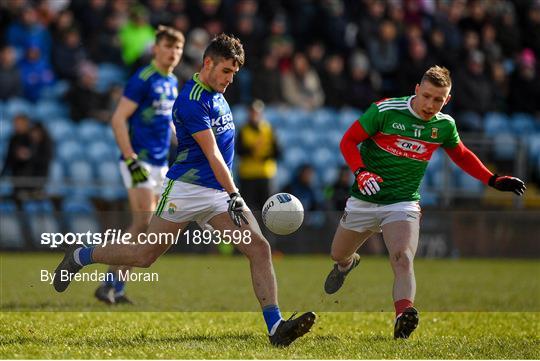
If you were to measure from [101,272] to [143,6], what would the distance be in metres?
11.1

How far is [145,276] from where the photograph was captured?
9305 mm

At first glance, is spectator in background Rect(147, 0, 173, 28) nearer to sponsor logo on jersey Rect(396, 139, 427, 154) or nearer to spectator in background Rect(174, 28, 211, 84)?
spectator in background Rect(174, 28, 211, 84)

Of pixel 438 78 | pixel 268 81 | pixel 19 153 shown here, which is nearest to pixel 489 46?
pixel 268 81

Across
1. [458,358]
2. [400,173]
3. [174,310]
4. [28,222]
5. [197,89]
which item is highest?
[197,89]

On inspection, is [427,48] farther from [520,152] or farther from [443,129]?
[443,129]

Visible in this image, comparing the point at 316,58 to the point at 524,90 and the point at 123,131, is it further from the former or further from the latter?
the point at 123,131

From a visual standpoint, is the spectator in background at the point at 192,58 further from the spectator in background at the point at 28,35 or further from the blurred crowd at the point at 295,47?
the spectator in background at the point at 28,35

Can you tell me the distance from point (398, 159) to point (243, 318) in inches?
74.7

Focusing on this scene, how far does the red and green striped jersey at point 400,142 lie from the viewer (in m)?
8.12

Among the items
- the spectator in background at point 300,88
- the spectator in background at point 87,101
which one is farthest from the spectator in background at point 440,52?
the spectator in background at point 87,101

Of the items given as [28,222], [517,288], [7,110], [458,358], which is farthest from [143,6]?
[458,358]

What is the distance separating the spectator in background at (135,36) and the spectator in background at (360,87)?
3556 mm

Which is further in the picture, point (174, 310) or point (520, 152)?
point (520, 152)

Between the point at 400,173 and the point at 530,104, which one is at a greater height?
the point at 400,173
